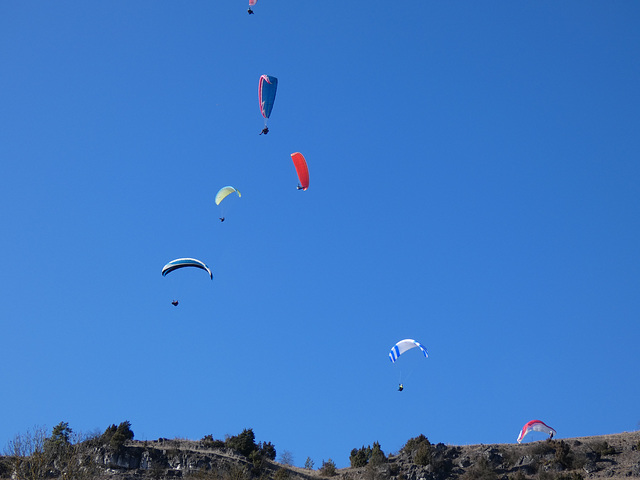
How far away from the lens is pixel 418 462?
62.5 meters

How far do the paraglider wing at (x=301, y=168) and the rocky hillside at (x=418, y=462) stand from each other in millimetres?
23507

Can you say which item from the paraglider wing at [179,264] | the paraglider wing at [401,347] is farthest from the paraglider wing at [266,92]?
the paraglider wing at [401,347]

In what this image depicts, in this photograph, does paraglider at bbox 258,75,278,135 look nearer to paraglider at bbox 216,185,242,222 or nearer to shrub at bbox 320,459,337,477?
paraglider at bbox 216,185,242,222

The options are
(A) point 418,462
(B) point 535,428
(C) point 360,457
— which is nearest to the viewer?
(B) point 535,428

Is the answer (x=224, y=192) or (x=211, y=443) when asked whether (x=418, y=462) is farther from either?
(x=224, y=192)

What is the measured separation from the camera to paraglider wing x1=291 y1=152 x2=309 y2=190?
63.8 metres

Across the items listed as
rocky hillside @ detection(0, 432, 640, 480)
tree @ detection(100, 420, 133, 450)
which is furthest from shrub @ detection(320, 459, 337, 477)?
tree @ detection(100, 420, 133, 450)

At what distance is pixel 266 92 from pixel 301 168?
23.0 feet

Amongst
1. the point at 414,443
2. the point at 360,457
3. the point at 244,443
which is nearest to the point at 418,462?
the point at 414,443

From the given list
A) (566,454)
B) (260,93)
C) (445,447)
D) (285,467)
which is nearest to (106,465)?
(285,467)

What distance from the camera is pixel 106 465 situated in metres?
59.4

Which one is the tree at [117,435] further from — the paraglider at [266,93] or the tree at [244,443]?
the paraglider at [266,93]

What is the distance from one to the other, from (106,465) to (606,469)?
39.1 m

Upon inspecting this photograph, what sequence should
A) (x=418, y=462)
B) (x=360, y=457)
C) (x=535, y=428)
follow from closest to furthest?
(x=535, y=428) < (x=418, y=462) < (x=360, y=457)
